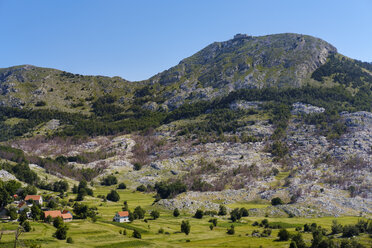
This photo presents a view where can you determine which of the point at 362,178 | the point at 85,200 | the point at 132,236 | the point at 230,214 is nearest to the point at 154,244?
the point at 132,236

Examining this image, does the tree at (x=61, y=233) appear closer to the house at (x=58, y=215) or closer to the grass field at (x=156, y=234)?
the grass field at (x=156, y=234)

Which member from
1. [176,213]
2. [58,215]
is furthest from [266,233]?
[58,215]

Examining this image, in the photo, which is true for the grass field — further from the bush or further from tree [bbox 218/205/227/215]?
tree [bbox 218/205/227/215]

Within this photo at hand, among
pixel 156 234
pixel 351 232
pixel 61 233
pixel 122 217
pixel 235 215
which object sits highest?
pixel 61 233

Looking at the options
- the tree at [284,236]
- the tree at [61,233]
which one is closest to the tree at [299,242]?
the tree at [284,236]

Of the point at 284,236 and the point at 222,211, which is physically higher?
the point at 222,211

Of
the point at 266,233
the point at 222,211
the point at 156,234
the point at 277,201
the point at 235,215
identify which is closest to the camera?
the point at 156,234

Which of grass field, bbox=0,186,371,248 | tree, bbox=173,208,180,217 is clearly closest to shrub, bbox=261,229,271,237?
grass field, bbox=0,186,371,248

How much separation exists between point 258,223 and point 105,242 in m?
65.9

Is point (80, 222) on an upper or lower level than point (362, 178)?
lower

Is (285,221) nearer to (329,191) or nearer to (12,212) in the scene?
(329,191)

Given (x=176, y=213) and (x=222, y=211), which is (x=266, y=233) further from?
(x=176, y=213)

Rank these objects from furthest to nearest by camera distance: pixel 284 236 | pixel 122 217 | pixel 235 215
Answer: pixel 235 215 → pixel 122 217 → pixel 284 236

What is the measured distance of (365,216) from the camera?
14525cm
